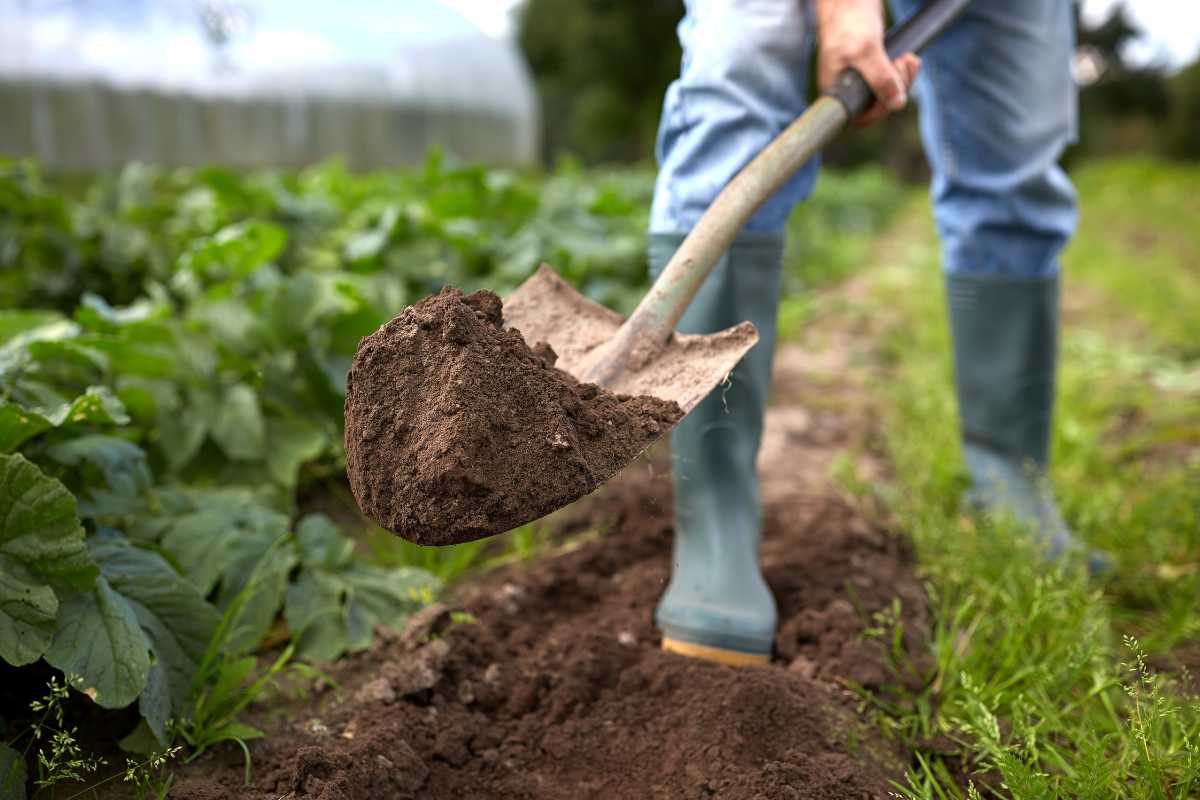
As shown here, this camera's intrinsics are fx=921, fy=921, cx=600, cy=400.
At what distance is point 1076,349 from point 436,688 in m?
3.17

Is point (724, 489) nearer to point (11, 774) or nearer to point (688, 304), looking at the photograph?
point (688, 304)

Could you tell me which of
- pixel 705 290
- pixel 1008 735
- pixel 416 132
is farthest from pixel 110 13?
→ pixel 1008 735

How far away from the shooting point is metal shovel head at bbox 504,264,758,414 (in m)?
1.28

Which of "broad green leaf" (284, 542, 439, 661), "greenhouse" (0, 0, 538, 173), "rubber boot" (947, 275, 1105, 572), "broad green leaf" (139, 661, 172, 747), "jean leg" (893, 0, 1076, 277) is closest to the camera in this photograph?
"broad green leaf" (139, 661, 172, 747)

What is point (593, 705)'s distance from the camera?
4.39 feet

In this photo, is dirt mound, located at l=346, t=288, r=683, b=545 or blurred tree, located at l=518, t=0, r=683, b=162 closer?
dirt mound, located at l=346, t=288, r=683, b=545

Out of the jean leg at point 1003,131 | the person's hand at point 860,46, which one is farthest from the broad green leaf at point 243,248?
the jean leg at point 1003,131

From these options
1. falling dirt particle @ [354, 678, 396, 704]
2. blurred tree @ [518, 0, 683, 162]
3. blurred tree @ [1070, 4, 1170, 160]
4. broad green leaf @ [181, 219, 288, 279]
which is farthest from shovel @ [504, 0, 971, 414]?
blurred tree @ [1070, 4, 1170, 160]

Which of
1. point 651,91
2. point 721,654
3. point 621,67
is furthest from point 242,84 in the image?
point 651,91

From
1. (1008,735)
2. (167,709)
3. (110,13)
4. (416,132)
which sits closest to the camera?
(167,709)

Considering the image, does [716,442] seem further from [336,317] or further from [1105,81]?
[1105,81]

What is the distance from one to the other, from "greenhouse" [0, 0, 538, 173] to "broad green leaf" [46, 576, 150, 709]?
6849mm

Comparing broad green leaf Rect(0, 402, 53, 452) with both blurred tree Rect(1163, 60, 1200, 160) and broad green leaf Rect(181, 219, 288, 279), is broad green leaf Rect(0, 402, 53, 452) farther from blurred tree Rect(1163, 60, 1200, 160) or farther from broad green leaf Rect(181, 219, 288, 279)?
blurred tree Rect(1163, 60, 1200, 160)

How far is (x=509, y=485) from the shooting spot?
1.07 m
